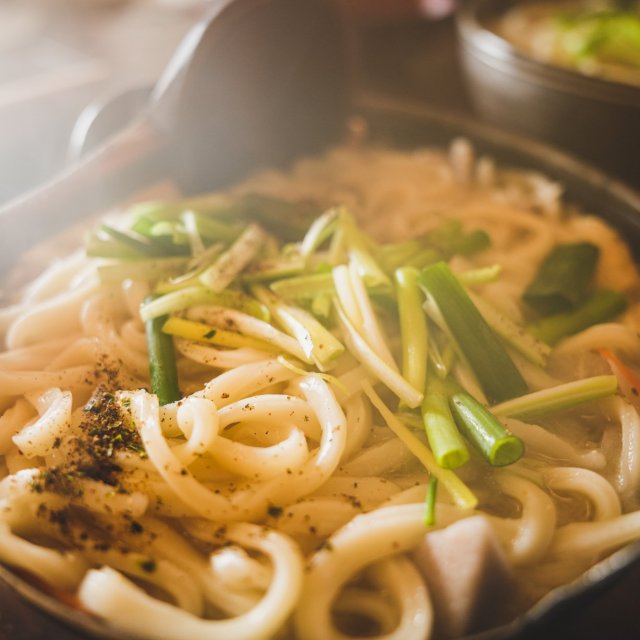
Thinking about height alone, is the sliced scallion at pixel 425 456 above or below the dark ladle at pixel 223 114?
below

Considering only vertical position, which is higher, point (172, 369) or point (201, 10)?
point (201, 10)

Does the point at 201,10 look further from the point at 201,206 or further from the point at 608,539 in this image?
the point at 608,539

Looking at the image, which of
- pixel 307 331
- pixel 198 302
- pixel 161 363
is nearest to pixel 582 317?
pixel 307 331

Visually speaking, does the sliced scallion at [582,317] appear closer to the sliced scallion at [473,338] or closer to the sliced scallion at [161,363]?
the sliced scallion at [473,338]

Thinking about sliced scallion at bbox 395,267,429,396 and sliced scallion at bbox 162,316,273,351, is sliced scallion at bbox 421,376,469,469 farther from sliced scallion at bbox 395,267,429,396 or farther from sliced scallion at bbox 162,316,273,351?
sliced scallion at bbox 162,316,273,351

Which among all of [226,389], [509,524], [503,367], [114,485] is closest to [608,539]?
[509,524]

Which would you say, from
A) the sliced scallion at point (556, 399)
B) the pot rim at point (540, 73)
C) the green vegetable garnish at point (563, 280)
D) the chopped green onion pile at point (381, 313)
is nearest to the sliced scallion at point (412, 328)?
the chopped green onion pile at point (381, 313)

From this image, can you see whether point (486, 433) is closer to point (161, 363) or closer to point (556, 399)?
point (556, 399)
